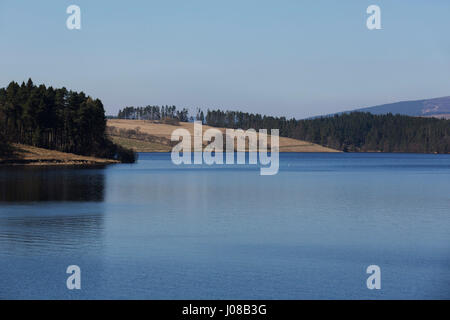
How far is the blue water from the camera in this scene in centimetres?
2359

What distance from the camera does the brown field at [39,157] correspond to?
128 meters

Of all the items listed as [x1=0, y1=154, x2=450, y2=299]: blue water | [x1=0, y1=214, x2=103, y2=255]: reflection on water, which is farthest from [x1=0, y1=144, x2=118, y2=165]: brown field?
[x1=0, y1=214, x2=103, y2=255]: reflection on water

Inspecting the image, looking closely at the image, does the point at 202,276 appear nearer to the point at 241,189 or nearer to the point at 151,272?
the point at 151,272

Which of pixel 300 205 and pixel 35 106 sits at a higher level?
pixel 35 106

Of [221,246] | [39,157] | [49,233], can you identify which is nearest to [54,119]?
[39,157]

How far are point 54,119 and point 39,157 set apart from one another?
1232 centimetres

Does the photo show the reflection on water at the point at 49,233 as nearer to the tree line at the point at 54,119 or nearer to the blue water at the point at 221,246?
the blue water at the point at 221,246

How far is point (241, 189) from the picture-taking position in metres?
71.3

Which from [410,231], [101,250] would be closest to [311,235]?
[410,231]

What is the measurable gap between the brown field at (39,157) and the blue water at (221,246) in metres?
70.8

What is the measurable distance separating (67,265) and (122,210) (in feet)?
70.3

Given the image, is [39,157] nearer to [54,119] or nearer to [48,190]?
[54,119]

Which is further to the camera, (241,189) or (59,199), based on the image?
(241,189)

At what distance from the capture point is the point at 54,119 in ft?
465
